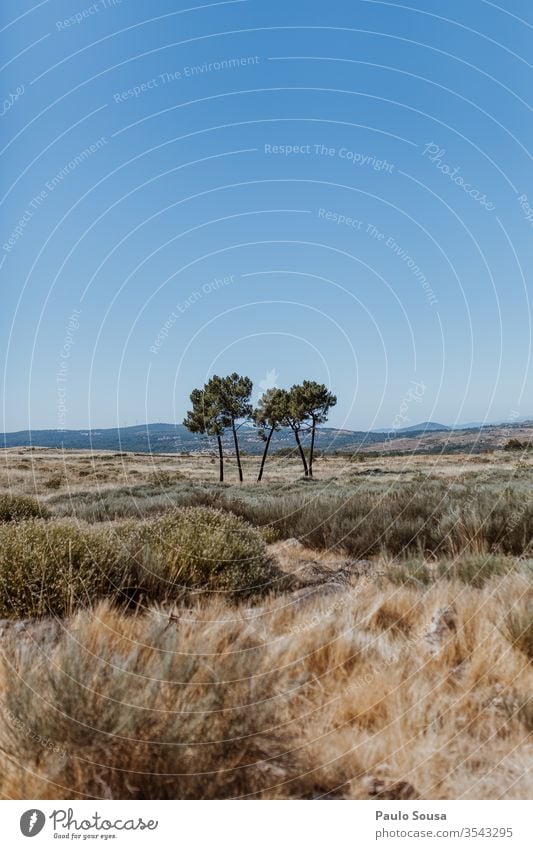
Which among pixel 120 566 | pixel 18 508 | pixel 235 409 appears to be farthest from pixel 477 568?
pixel 235 409

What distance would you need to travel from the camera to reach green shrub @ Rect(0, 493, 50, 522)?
30.9ft

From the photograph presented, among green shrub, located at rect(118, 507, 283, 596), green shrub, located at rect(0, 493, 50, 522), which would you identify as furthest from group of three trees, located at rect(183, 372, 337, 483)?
green shrub, located at rect(118, 507, 283, 596)

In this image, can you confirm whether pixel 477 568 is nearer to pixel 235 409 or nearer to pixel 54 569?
pixel 54 569

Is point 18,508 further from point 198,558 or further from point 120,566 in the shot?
point 198,558

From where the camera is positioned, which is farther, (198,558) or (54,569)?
(198,558)

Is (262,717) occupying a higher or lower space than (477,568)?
lower

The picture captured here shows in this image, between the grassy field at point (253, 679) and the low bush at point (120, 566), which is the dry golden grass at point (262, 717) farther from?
the low bush at point (120, 566)

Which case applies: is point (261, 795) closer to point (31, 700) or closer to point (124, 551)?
point (31, 700)

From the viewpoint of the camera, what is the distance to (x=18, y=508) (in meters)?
9.77

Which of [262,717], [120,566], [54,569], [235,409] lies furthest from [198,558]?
[235,409]

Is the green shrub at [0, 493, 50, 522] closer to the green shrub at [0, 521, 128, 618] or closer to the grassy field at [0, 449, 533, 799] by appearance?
the green shrub at [0, 521, 128, 618]

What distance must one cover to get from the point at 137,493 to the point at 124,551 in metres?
8.70
